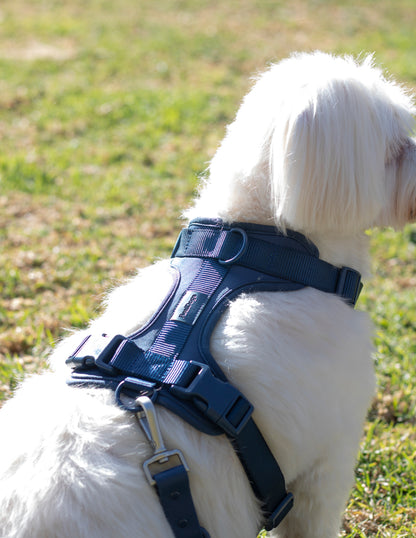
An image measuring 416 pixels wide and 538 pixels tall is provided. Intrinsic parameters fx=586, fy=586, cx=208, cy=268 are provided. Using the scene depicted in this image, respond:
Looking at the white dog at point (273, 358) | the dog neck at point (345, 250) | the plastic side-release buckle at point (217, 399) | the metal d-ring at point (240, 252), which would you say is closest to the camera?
the white dog at point (273, 358)

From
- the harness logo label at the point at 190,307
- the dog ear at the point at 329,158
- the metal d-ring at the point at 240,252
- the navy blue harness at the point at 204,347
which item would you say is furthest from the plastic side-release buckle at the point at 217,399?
the dog ear at the point at 329,158

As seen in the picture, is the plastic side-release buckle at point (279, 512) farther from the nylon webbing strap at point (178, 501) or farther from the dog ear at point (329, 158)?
the dog ear at point (329, 158)

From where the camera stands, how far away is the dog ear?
5.83 ft

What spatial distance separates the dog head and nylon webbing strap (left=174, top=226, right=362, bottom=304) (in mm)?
101

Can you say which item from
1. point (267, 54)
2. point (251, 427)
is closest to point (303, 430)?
point (251, 427)

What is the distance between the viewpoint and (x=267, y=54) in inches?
441

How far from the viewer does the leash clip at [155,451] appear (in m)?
1.49

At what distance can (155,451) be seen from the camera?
4.98 feet

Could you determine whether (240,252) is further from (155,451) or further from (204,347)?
(155,451)

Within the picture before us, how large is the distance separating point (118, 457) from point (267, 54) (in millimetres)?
10818

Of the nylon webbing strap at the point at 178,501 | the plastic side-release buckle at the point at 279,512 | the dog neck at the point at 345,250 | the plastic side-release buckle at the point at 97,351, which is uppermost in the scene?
the dog neck at the point at 345,250

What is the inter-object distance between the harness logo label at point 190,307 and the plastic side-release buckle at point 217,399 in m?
0.15

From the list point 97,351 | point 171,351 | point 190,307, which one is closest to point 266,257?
point 190,307

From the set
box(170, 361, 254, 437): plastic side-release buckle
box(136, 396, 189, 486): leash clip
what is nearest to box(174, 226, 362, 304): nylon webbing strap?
box(170, 361, 254, 437): plastic side-release buckle
